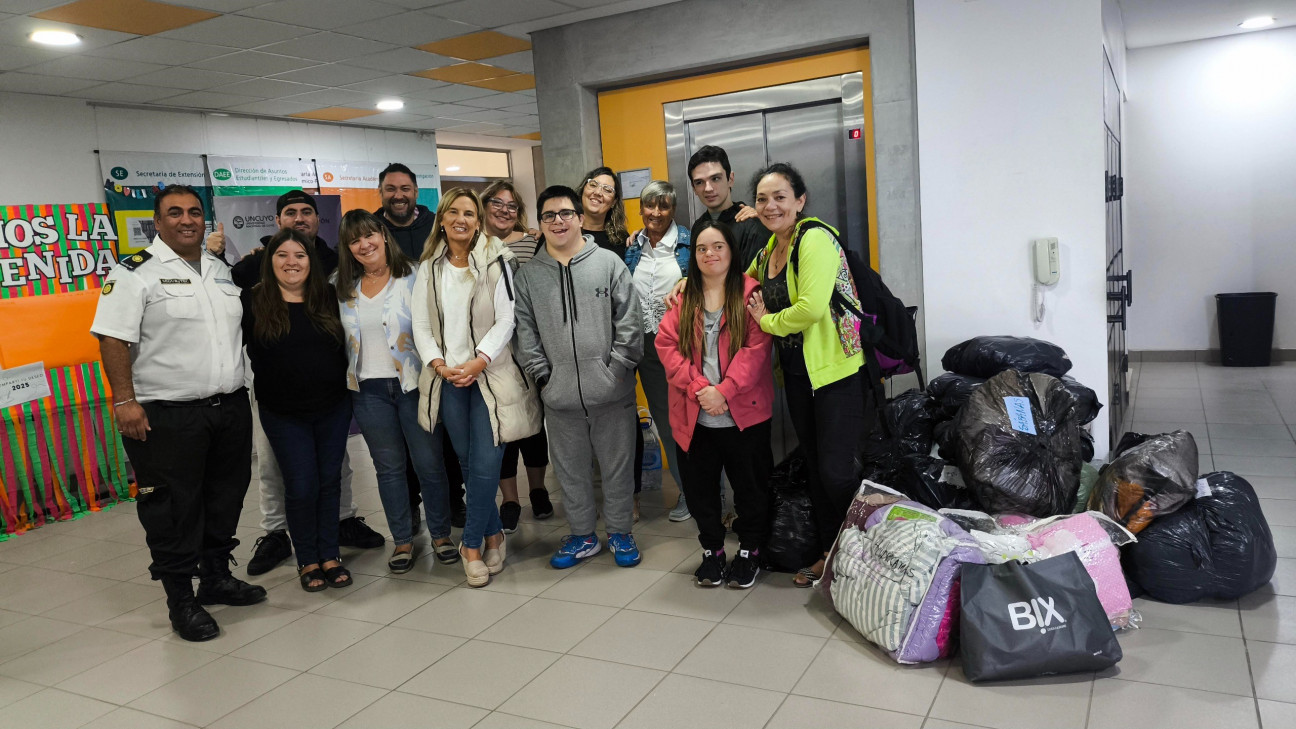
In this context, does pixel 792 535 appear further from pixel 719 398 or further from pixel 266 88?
pixel 266 88

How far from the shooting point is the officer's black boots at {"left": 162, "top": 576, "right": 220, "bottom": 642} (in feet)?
11.3

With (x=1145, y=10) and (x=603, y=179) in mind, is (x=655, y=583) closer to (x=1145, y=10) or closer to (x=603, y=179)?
(x=603, y=179)

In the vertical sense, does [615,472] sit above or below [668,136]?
below

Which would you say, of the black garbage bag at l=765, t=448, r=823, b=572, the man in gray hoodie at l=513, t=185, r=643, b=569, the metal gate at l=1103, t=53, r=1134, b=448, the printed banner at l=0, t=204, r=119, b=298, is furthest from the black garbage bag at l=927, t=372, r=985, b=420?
the printed banner at l=0, t=204, r=119, b=298

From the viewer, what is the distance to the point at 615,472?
3855 millimetres

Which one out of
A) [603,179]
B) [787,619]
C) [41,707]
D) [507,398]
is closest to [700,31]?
[603,179]

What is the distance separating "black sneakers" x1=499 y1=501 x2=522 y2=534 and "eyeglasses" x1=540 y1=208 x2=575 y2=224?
1.60m

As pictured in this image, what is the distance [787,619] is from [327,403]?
2112 millimetres

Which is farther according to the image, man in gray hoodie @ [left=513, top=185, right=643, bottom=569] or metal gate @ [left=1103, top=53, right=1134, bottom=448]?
metal gate @ [left=1103, top=53, right=1134, bottom=448]

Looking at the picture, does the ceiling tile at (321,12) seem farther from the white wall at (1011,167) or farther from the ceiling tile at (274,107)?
the white wall at (1011,167)

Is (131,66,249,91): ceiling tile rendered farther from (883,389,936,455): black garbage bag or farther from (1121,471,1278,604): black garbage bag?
(1121,471,1278,604): black garbage bag

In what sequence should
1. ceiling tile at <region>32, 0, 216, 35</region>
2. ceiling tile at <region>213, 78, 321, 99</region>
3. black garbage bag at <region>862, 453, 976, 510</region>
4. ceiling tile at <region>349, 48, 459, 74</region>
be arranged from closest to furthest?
black garbage bag at <region>862, 453, 976, 510</region> < ceiling tile at <region>32, 0, 216, 35</region> < ceiling tile at <region>349, 48, 459, 74</region> < ceiling tile at <region>213, 78, 321, 99</region>

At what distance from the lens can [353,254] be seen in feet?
12.3

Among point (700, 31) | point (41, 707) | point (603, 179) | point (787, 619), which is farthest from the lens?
point (700, 31)
